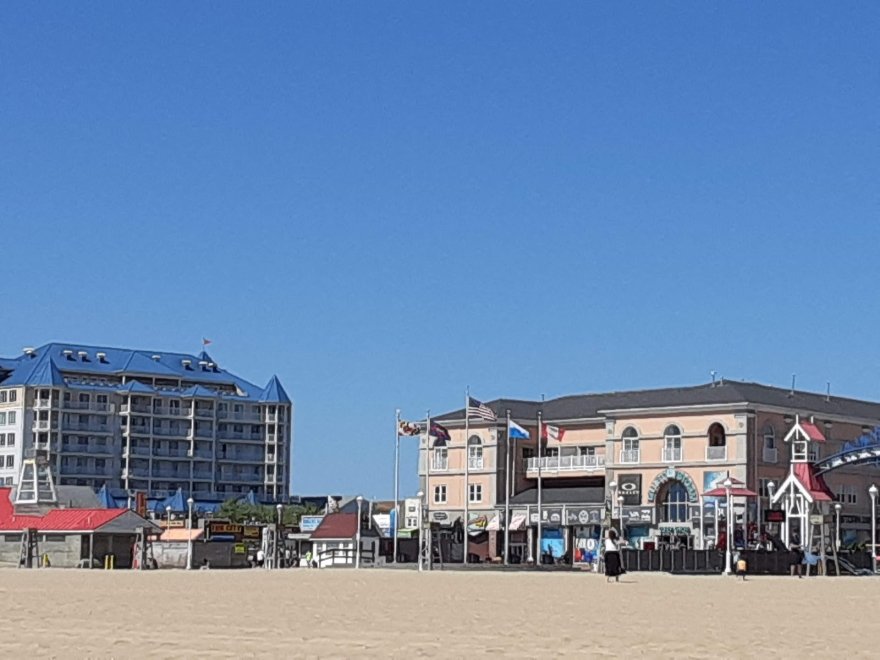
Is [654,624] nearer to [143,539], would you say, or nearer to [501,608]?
[501,608]

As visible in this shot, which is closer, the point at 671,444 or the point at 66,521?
the point at 66,521

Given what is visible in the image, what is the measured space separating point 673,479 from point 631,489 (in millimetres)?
2643

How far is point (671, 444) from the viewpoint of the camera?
262 ft

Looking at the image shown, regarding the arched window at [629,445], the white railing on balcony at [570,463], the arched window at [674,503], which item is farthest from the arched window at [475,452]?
the arched window at [674,503]

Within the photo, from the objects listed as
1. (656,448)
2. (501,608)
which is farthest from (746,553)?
(501,608)

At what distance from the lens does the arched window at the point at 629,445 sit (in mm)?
81500

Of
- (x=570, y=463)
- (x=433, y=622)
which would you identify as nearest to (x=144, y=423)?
(x=570, y=463)

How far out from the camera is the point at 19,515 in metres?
76.8

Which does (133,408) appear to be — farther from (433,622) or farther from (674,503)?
(433,622)

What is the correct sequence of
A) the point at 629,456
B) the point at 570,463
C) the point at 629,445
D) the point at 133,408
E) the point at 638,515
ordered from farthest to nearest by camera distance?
1. the point at 133,408
2. the point at 570,463
3. the point at 629,445
4. the point at 629,456
5. the point at 638,515

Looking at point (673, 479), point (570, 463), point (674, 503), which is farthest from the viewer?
point (570, 463)

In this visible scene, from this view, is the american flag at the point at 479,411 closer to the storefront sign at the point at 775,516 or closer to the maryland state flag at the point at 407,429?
the maryland state flag at the point at 407,429

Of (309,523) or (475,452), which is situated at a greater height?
(475,452)

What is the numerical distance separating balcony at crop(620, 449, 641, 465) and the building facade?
6458 centimetres
